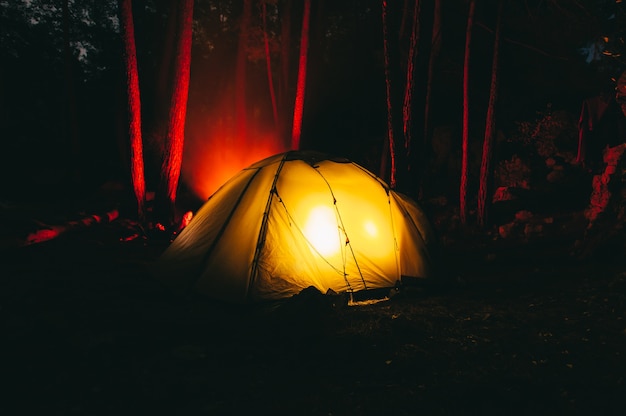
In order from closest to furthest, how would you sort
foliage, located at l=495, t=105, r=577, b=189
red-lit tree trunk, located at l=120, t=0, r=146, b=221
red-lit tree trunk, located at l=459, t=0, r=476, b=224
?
red-lit tree trunk, located at l=120, t=0, r=146, b=221 < red-lit tree trunk, located at l=459, t=0, r=476, b=224 < foliage, located at l=495, t=105, r=577, b=189

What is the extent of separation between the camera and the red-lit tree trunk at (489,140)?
1230 cm

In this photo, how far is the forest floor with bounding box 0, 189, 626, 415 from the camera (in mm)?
3715

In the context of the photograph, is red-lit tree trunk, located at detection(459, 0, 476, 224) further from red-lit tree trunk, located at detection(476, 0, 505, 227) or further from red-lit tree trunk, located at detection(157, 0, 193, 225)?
red-lit tree trunk, located at detection(157, 0, 193, 225)

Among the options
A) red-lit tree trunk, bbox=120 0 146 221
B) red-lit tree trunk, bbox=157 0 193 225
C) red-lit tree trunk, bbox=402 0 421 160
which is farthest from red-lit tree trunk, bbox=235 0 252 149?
red-lit tree trunk, bbox=402 0 421 160

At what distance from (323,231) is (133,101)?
7.99m

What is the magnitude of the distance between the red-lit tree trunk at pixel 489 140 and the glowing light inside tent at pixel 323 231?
26.3ft

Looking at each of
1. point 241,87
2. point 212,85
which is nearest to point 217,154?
point 241,87

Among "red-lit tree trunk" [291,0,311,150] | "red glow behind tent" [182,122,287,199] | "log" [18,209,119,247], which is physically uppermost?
"red-lit tree trunk" [291,0,311,150]

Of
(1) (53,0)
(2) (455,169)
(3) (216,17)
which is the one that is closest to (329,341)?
(2) (455,169)

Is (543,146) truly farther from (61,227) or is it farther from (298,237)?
(61,227)

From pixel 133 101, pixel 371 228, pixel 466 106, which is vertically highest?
pixel 466 106

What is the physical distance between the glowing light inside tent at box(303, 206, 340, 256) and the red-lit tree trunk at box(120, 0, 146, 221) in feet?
23.7

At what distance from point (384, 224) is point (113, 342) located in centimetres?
412

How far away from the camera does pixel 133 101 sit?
39.2 feet
